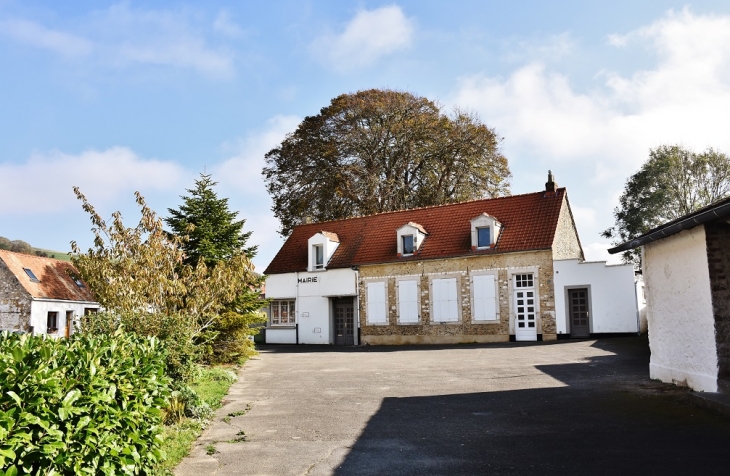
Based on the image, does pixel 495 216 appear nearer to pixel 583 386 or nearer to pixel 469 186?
pixel 469 186

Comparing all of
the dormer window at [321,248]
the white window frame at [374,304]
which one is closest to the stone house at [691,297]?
the white window frame at [374,304]

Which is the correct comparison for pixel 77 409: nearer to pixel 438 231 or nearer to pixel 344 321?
pixel 438 231

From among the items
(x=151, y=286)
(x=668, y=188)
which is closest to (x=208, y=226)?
(x=151, y=286)

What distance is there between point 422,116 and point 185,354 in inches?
1067

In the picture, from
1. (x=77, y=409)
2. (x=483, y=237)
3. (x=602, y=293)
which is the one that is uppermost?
(x=483, y=237)

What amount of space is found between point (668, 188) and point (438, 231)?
17164 millimetres

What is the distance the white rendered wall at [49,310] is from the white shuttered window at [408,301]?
1754 cm

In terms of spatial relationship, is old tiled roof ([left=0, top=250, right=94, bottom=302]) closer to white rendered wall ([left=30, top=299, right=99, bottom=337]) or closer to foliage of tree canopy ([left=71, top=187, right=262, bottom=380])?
white rendered wall ([left=30, top=299, right=99, bottom=337])

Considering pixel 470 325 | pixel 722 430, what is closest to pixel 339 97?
pixel 470 325

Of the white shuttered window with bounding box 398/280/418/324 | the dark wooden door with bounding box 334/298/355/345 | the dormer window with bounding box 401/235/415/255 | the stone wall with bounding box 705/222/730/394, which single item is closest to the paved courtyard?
the stone wall with bounding box 705/222/730/394

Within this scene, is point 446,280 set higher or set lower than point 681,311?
higher

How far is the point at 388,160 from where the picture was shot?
35.8 metres

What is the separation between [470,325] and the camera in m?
26.4

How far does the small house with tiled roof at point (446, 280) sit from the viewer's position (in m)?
24.7
